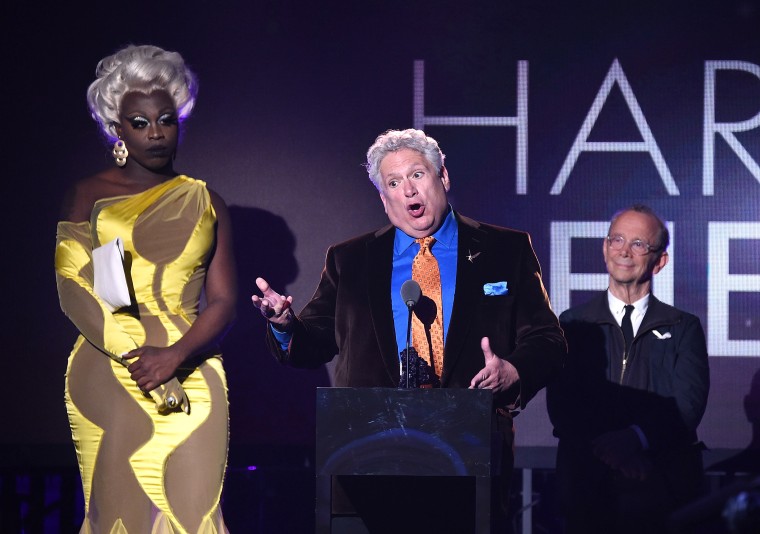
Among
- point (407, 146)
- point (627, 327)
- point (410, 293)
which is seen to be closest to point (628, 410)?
point (627, 327)

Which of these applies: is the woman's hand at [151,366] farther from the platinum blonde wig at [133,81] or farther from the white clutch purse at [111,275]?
the platinum blonde wig at [133,81]

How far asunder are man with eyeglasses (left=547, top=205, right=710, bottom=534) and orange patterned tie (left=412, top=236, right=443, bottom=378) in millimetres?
1050

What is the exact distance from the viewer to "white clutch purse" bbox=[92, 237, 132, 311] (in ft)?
10.3

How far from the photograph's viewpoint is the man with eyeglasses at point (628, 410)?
4082 millimetres

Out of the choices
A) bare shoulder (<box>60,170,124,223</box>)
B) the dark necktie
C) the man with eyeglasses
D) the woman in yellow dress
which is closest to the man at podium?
the woman in yellow dress

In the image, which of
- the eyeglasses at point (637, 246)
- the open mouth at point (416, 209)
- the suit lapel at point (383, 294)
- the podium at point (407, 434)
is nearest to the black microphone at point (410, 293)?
the podium at point (407, 434)

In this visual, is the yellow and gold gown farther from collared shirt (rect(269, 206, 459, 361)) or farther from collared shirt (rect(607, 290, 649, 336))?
collared shirt (rect(607, 290, 649, 336))

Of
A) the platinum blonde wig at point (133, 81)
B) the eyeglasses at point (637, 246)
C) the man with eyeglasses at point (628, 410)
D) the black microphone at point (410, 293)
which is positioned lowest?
the man with eyeglasses at point (628, 410)

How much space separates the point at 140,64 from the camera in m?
3.43

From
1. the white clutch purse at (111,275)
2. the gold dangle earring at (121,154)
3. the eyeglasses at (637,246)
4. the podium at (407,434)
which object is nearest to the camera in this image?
the podium at (407,434)

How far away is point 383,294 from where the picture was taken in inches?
134

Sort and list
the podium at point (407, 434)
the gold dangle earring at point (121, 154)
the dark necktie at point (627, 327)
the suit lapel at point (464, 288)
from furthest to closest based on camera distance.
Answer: the dark necktie at point (627, 327) < the gold dangle earring at point (121, 154) < the suit lapel at point (464, 288) < the podium at point (407, 434)

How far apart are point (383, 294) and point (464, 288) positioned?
0.83 ft

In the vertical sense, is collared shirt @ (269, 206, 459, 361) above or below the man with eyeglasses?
above
